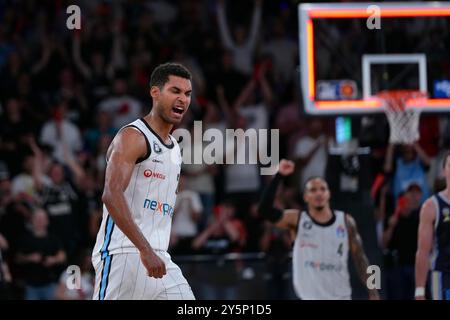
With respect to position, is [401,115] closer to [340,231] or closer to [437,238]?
[340,231]

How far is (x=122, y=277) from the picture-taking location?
651 centimetres

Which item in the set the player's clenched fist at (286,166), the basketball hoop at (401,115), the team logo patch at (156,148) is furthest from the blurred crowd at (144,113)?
the team logo patch at (156,148)

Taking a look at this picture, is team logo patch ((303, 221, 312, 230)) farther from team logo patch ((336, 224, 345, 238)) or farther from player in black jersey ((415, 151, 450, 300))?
player in black jersey ((415, 151, 450, 300))

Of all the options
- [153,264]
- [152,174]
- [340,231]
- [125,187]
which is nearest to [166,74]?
[152,174]

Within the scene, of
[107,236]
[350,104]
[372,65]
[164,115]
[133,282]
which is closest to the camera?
[133,282]

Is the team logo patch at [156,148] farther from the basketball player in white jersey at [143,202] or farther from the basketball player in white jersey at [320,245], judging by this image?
the basketball player in white jersey at [320,245]

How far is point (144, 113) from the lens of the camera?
14.5 meters

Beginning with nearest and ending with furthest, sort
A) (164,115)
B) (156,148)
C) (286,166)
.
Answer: (156,148) < (164,115) < (286,166)

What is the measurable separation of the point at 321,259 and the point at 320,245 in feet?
0.45

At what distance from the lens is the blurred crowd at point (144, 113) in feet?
40.6

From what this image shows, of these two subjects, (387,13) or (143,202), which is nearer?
(143,202)

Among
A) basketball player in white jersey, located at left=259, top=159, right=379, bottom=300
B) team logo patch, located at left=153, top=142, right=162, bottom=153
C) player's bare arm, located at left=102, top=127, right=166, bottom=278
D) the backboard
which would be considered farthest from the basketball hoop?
player's bare arm, located at left=102, top=127, right=166, bottom=278

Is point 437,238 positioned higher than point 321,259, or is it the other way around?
point 437,238
